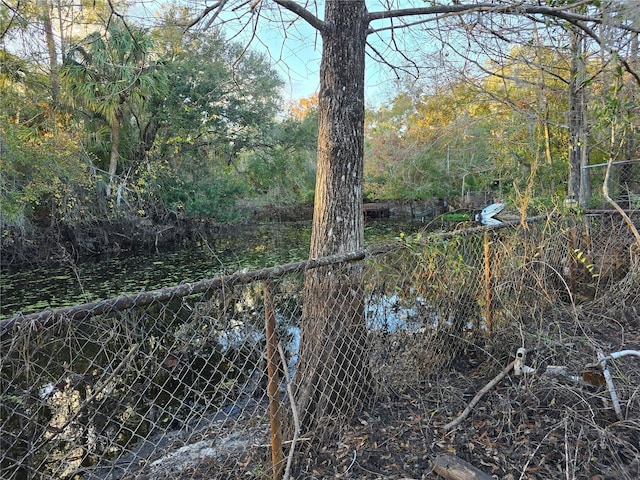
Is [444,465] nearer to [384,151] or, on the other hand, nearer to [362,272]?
[362,272]

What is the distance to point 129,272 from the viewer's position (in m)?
9.46

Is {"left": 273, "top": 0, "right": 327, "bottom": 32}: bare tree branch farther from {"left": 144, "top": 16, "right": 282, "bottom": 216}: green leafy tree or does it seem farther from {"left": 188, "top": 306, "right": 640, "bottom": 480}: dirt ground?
{"left": 144, "top": 16, "right": 282, "bottom": 216}: green leafy tree

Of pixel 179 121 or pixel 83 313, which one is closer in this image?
pixel 83 313

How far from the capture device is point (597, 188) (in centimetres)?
758

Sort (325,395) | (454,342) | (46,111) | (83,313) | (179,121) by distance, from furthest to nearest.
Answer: (179,121) < (46,111) < (454,342) < (325,395) < (83,313)

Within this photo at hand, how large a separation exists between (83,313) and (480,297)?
9.10 feet

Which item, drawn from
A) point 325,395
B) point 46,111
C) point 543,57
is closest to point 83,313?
point 325,395

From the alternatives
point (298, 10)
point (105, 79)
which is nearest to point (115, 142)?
point (105, 79)

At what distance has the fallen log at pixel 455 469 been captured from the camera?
1.74m

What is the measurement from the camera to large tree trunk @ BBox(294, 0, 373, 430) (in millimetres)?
2396

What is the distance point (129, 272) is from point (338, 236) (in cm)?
838

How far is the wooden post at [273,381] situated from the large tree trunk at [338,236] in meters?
0.46

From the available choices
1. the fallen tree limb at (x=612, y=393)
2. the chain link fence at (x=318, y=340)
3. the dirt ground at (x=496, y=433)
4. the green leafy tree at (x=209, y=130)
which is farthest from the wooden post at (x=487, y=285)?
the green leafy tree at (x=209, y=130)

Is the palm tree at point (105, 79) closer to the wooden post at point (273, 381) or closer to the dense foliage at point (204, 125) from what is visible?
the dense foliage at point (204, 125)
